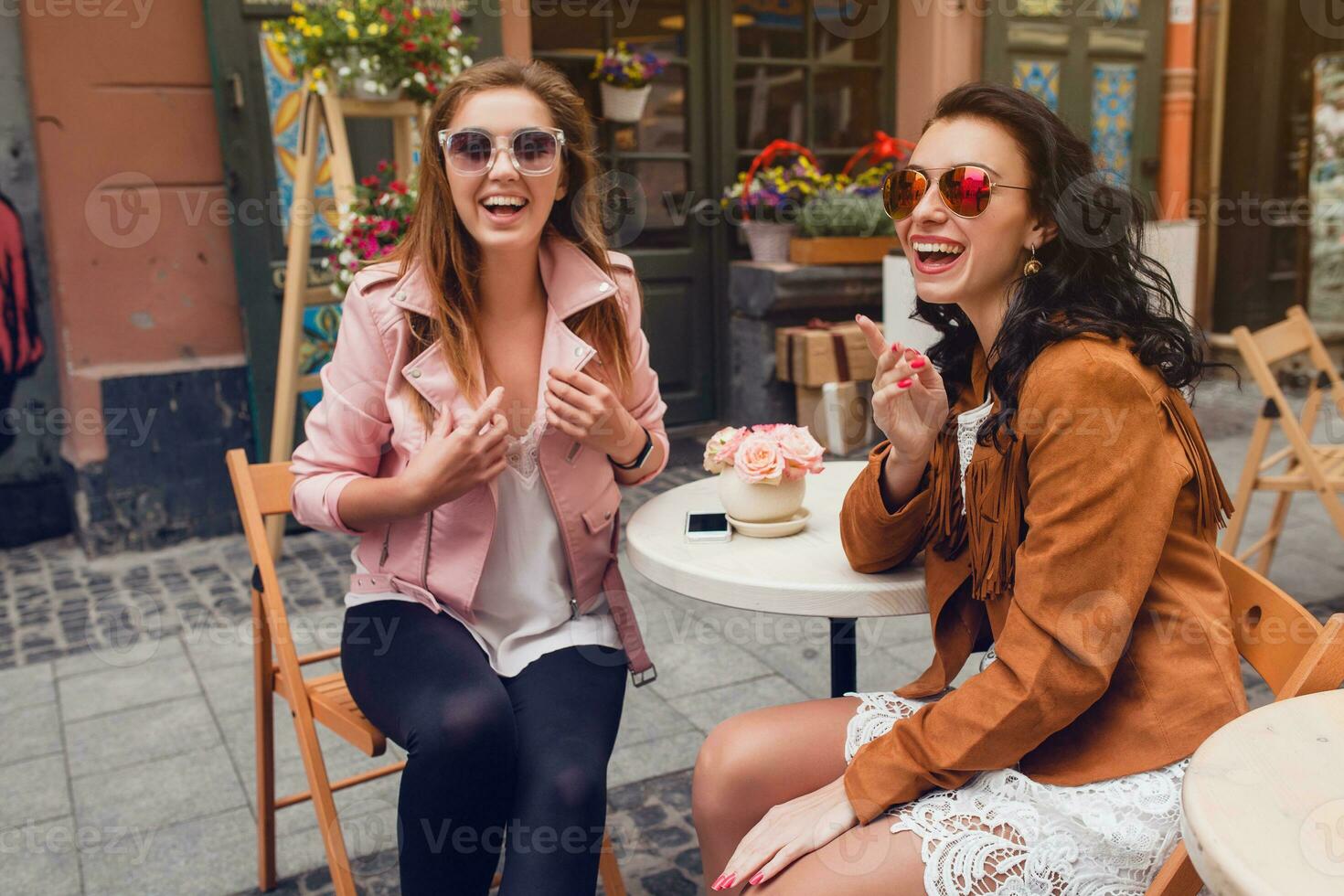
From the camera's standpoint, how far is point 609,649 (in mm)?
2260

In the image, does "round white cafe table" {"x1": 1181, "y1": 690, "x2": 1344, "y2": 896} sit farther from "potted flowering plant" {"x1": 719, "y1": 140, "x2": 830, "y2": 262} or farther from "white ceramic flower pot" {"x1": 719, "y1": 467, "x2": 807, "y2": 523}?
"potted flowering plant" {"x1": 719, "y1": 140, "x2": 830, "y2": 262}

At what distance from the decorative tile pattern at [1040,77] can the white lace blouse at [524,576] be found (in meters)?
5.70

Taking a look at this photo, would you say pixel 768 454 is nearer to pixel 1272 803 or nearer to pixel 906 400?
pixel 906 400

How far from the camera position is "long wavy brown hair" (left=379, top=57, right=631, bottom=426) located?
86.9 inches

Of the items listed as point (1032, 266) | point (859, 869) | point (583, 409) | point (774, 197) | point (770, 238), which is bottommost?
point (859, 869)

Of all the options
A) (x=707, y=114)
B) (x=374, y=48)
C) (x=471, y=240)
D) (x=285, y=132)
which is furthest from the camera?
(x=707, y=114)

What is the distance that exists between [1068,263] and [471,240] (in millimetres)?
1145

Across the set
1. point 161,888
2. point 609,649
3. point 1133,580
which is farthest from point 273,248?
point 1133,580

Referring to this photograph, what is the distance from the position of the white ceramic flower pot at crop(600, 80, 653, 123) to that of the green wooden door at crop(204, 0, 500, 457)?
1778 millimetres

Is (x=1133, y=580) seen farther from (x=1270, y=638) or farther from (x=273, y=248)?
(x=273, y=248)

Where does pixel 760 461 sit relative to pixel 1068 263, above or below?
below

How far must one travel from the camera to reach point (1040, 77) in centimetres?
706

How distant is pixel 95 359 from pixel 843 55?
4507 mm

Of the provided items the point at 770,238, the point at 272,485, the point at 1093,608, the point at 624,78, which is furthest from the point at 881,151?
the point at 1093,608
